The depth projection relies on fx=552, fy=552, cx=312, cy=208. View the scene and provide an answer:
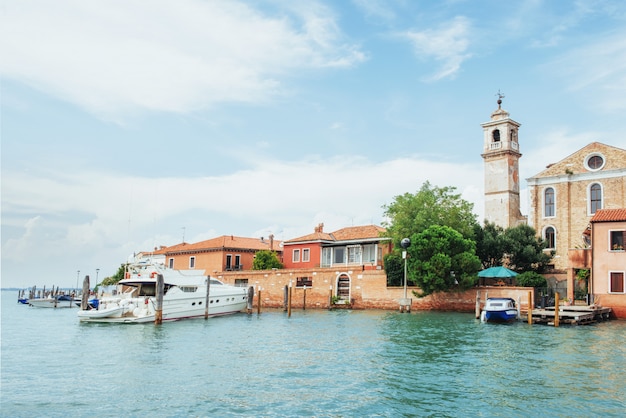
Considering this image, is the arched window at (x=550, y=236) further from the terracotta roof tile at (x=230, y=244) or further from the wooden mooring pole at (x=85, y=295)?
the wooden mooring pole at (x=85, y=295)

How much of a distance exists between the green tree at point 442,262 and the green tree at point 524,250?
13.7 ft

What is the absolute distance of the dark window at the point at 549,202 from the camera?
4108 centimetres

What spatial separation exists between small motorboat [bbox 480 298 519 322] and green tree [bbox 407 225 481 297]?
5.40 m

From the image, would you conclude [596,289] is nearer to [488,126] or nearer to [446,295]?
[446,295]

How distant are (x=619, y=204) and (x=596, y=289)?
12.6 meters

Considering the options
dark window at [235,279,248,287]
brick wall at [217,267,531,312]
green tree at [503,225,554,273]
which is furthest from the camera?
dark window at [235,279,248,287]

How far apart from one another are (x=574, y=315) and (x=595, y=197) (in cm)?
1715

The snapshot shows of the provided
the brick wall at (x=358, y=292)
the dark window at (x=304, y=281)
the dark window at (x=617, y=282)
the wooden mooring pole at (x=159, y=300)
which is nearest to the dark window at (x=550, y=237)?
the brick wall at (x=358, y=292)

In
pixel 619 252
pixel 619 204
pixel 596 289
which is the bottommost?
pixel 596 289

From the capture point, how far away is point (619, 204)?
38.1 metres

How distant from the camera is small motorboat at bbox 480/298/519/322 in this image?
26.4m

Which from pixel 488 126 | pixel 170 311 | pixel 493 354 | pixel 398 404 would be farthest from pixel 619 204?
pixel 398 404

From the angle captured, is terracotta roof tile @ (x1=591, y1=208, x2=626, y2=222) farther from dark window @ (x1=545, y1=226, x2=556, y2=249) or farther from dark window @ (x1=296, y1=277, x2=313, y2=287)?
dark window @ (x1=296, y1=277, x2=313, y2=287)

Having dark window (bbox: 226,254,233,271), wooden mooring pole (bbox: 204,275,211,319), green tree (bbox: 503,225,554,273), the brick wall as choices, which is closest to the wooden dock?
the brick wall
